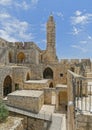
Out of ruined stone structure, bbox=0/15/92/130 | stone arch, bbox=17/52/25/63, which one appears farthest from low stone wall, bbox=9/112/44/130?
stone arch, bbox=17/52/25/63

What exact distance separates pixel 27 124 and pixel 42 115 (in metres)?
1.19

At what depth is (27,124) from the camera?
11.9m

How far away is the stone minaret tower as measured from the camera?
88.8 feet

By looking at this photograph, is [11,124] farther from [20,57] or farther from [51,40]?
[51,40]

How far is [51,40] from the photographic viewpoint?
89.5ft

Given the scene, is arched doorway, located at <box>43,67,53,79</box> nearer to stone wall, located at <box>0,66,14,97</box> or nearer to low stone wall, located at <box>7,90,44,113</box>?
stone wall, located at <box>0,66,14,97</box>

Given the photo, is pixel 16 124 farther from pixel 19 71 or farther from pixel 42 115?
pixel 19 71

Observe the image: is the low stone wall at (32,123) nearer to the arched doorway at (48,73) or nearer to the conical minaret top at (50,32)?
the arched doorway at (48,73)

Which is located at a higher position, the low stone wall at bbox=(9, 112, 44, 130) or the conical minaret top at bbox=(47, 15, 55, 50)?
the conical minaret top at bbox=(47, 15, 55, 50)

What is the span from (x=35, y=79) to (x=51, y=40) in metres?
8.61

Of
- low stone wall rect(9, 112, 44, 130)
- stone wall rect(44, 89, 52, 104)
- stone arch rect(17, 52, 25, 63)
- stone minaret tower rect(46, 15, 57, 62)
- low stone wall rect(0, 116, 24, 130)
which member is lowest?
low stone wall rect(9, 112, 44, 130)

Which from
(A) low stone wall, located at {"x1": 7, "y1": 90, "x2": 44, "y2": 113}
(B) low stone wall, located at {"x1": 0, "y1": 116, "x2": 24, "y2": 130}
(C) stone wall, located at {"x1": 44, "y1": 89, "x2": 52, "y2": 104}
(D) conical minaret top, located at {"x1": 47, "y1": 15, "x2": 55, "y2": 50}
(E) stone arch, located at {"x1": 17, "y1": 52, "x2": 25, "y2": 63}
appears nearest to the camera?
(B) low stone wall, located at {"x1": 0, "y1": 116, "x2": 24, "y2": 130}

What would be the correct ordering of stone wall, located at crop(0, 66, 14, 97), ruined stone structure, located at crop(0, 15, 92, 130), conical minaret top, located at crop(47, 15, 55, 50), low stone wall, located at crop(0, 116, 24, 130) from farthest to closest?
conical minaret top, located at crop(47, 15, 55, 50)
stone wall, located at crop(0, 66, 14, 97)
ruined stone structure, located at crop(0, 15, 92, 130)
low stone wall, located at crop(0, 116, 24, 130)

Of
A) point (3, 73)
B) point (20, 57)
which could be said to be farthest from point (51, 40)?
point (3, 73)
